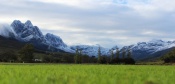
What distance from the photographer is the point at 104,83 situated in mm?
10461

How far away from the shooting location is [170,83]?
11.3 meters

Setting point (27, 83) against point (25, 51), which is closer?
point (27, 83)

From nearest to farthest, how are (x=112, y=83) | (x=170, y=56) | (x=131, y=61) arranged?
(x=112, y=83) < (x=131, y=61) < (x=170, y=56)

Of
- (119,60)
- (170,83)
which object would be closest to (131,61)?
(119,60)

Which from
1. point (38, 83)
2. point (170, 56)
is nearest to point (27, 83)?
point (38, 83)

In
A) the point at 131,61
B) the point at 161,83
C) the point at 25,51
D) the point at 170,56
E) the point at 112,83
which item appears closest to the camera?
the point at 112,83

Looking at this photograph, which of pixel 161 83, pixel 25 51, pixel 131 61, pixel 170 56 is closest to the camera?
pixel 161 83

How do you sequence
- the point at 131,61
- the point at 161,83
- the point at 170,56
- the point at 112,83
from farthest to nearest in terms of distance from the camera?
the point at 170,56 → the point at 131,61 → the point at 161,83 → the point at 112,83

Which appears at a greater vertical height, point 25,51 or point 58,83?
point 25,51

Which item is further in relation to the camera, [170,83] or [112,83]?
[170,83]

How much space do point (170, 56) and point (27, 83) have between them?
17339 cm

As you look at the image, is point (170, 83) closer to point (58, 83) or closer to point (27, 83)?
point (58, 83)

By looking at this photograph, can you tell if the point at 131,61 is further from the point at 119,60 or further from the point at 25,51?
the point at 25,51

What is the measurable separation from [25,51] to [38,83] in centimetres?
18212
